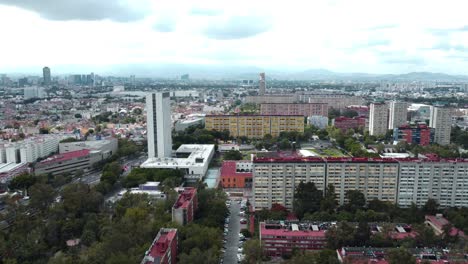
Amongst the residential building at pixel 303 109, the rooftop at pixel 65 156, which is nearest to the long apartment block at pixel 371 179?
the rooftop at pixel 65 156

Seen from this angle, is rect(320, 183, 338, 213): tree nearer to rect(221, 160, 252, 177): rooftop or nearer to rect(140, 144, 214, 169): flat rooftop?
rect(221, 160, 252, 177): rooftop

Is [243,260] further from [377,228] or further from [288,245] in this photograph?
[377,228]

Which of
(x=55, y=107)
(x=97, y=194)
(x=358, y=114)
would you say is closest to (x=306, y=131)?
(x=358, y=114)

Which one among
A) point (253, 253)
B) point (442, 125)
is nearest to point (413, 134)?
point (442, 125)

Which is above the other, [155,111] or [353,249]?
[155,111]

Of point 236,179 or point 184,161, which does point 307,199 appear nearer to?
point 236,179

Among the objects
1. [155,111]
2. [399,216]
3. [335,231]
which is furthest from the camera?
[155,111]
